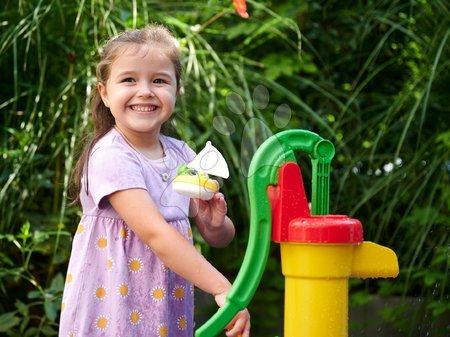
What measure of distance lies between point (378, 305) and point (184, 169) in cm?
195

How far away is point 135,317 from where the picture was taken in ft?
6.64

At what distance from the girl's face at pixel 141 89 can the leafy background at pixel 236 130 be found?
38.1 inches

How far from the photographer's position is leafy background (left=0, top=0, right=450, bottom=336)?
3213 mm

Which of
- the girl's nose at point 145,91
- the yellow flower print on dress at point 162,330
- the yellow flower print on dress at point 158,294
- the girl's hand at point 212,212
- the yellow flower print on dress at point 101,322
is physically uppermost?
the girl's nose at point 145,91

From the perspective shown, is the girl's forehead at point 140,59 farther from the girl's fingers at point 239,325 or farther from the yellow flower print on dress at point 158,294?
the girl's fingers at point 239,325

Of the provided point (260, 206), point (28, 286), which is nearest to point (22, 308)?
point (28, 286)

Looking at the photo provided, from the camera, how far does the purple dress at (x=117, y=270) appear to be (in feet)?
6.59

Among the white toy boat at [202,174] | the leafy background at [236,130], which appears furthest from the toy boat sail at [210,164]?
the leafy background at [236,130]

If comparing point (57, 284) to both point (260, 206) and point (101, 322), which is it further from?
point (260, 206)

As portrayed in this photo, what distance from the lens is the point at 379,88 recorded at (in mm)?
4219

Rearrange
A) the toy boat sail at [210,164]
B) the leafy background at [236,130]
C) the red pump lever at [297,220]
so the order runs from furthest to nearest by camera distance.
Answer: the leafy background at [236,130] → the toy boat sail at [210,164] → the red pump lever at [297,220]

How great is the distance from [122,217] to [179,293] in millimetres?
262

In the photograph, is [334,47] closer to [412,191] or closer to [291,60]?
[291,60]

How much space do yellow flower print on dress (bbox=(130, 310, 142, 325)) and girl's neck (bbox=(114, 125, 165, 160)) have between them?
337mm
